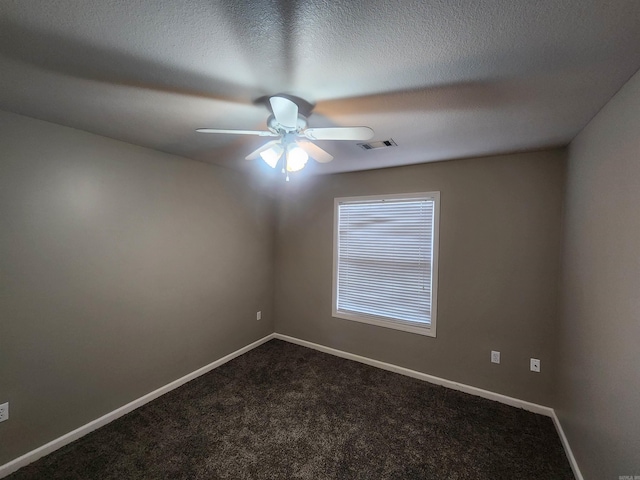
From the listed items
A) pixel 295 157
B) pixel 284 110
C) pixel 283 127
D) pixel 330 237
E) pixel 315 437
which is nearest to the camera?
pixel 284 110

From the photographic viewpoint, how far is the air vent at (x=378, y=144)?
2.13 metres

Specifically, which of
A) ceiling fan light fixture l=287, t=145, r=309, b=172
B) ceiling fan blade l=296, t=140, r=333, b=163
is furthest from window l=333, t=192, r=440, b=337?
ceiling fan light fixture l=287, t=145, r=309, b=172

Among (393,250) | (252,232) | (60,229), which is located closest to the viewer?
(60,229)

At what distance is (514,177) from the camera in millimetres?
2346

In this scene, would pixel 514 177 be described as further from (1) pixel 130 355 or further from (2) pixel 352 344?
(1) pixel 130 355

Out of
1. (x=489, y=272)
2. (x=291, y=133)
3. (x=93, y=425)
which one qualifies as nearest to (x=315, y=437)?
(x=93, y=425)

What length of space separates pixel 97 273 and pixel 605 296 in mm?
3427

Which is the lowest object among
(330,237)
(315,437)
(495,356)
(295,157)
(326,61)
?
(315,437)

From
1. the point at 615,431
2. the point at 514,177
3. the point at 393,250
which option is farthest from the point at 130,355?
the point at 514,177

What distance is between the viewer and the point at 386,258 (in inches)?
119

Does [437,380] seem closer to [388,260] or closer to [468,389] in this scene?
[468,389]

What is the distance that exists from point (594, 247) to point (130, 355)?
11.7ft

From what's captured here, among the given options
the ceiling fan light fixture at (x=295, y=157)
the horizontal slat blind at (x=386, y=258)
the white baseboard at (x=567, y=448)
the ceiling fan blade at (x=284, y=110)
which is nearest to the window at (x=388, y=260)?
the horizontal slat blind at (x=386, y=258)

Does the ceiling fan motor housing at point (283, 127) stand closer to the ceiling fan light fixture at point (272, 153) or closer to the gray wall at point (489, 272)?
the ceiling fan light fixture at point (272, 153)
